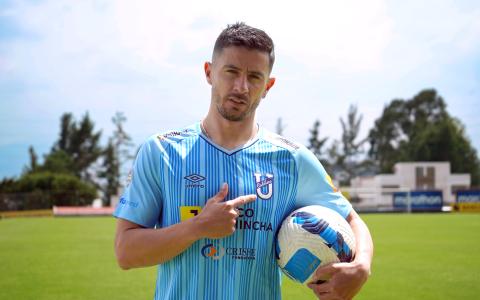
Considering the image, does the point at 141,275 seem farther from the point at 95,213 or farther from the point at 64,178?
the point at 64,178

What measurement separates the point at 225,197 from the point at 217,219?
18cm

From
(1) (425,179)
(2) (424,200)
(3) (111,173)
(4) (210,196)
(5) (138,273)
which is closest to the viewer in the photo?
(4) (210,196)

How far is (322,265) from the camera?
2.42 meters

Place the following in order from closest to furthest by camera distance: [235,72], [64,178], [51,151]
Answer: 1. [235,72]
2. [64,178]
3. [51,151]

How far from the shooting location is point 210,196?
7.78 feet

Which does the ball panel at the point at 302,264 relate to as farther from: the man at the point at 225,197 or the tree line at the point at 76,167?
the tree line at the point at 76,167

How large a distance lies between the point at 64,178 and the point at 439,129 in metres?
48.0

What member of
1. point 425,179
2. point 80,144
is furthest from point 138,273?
point 80,144

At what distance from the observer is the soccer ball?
238cm

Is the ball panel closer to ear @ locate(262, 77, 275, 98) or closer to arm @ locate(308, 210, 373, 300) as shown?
arm @ locate(308, 210, 373, 300)

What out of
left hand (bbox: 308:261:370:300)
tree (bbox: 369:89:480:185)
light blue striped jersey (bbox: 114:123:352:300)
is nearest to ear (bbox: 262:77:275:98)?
light blue striped jersey (bbox: 114:123:352:300)

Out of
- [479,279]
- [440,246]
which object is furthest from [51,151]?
[479,279]

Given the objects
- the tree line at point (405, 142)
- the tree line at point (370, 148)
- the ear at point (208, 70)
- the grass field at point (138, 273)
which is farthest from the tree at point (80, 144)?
the ear at point (208, 70)

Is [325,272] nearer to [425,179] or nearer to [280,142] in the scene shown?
[280,142]
